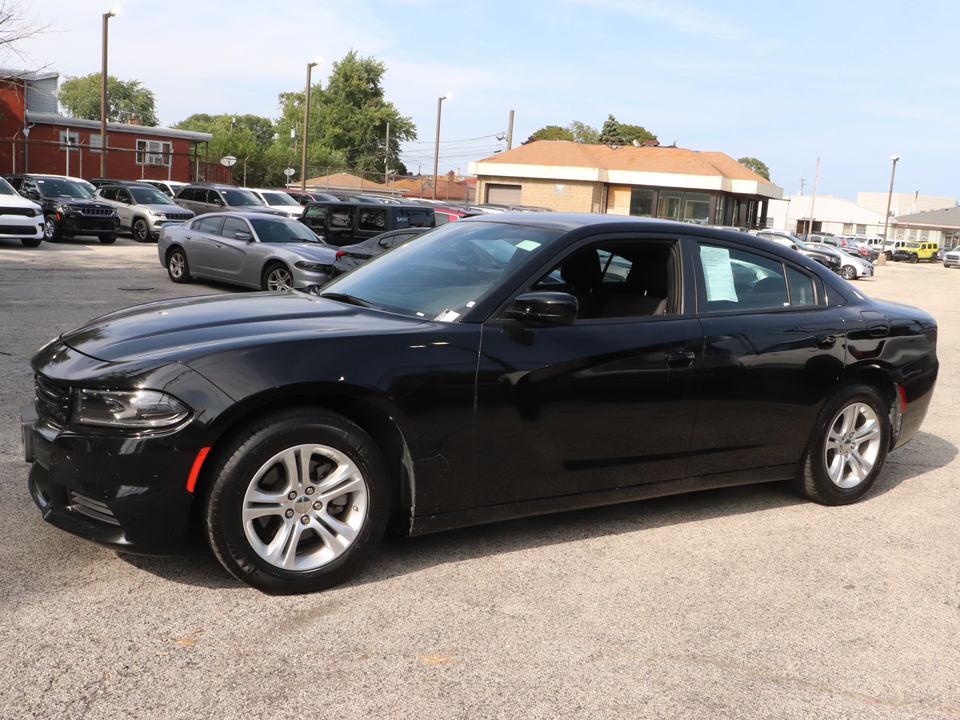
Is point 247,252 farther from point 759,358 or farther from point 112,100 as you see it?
point 112,100

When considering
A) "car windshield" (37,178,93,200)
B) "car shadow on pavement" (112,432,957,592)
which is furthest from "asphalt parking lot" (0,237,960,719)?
"car windshield" (37,178,93,200)

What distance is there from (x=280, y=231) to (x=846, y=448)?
11920 mm

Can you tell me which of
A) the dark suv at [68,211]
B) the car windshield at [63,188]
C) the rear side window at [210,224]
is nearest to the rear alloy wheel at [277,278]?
the rear side window at [210,224]

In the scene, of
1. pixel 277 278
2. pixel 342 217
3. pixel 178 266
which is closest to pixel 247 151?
pixel 342 217

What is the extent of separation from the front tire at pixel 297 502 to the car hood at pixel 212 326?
0.38 m

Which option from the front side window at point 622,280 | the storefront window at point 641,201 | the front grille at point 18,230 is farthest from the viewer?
the storefront window at point 641,201

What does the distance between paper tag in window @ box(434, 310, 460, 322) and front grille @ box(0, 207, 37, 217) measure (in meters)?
19.7

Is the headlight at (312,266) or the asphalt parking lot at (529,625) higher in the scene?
the headlight at (312,266)

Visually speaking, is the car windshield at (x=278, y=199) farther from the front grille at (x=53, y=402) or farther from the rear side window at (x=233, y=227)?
the front grille at (x=53, y=402)

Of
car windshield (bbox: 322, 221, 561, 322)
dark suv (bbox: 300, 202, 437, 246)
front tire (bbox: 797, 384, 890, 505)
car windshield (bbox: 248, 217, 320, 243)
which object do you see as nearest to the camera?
car windshield (bbox: 322, 221, 561, 322)

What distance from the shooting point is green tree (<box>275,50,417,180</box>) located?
3868 inches

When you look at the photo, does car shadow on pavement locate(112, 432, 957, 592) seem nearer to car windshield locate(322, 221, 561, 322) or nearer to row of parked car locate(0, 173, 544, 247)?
car windshield locate(322, 221, 561, 322)

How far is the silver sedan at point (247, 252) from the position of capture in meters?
14.3

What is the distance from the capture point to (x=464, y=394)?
13.1 feet
